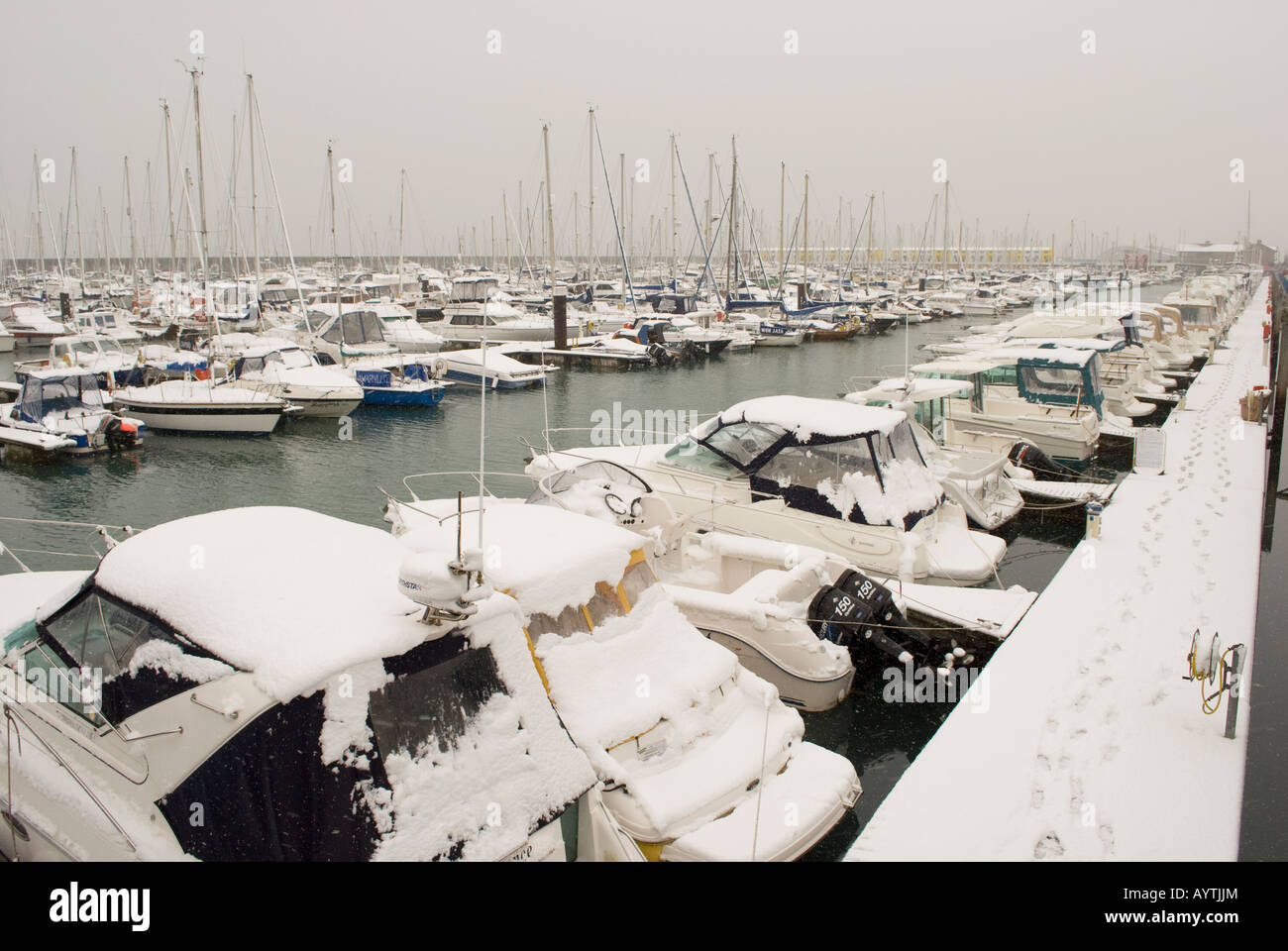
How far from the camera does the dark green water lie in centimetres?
834

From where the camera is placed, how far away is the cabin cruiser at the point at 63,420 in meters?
20.1

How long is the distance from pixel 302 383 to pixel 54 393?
6.00 meters

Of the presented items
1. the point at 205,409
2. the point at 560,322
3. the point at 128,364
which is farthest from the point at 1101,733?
the point at 560,322

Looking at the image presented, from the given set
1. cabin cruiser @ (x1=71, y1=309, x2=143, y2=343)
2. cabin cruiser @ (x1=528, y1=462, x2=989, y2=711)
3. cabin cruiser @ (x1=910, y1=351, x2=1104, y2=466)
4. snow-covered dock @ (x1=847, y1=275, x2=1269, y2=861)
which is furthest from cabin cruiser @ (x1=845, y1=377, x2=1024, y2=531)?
cabin cruiser @ (x1=71, y1=309, x2=143, y2=343)

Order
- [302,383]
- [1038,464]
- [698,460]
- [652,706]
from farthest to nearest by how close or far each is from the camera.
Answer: [302,383], [1038,464], [698,460], [652,706]

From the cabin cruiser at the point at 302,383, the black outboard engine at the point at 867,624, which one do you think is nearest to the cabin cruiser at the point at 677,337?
the cabin cruiser at the point at 302,383

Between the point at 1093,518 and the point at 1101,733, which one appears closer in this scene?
the point at 1101,733

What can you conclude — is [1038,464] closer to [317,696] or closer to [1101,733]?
[1101,733]

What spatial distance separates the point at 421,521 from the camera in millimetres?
9570

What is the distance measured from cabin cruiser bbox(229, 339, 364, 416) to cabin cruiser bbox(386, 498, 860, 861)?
20.2 metres

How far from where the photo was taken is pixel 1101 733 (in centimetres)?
682

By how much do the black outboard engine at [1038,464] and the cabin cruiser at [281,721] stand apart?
14.7 metres

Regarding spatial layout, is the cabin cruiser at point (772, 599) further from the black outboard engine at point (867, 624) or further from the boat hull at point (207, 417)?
the boat hull at point (207, 417)
